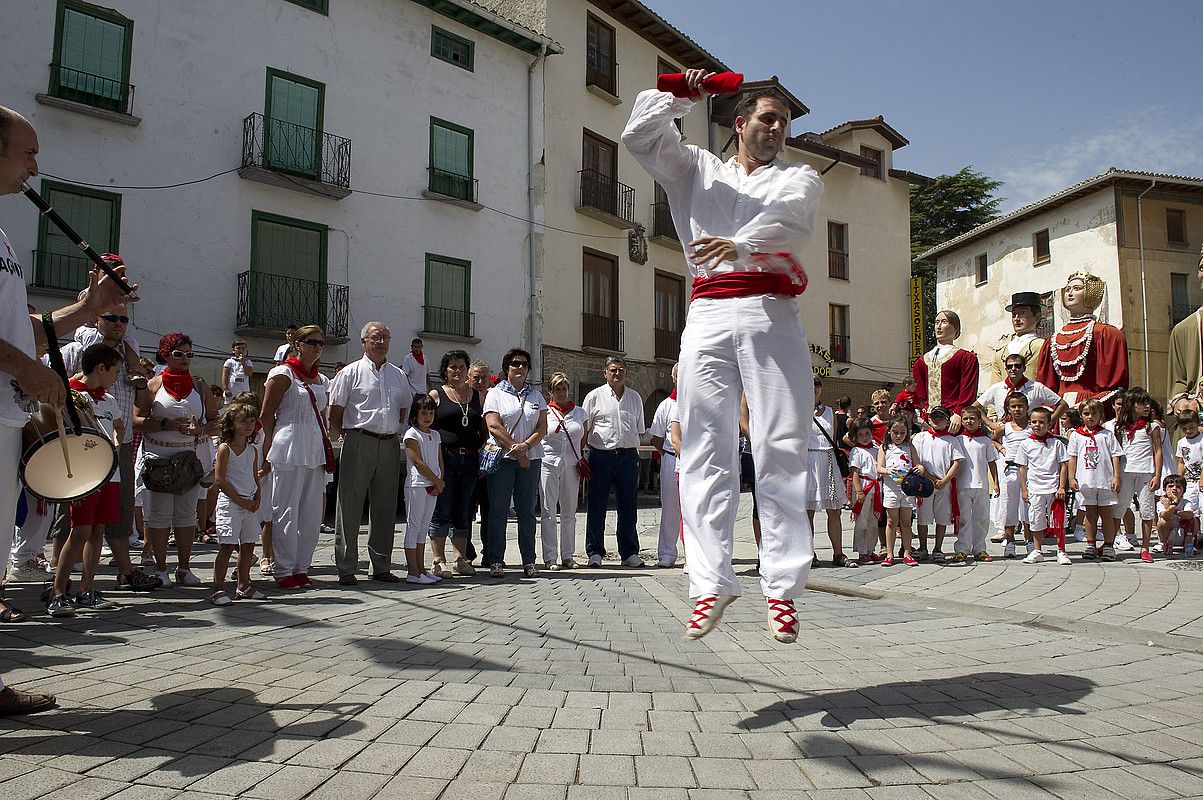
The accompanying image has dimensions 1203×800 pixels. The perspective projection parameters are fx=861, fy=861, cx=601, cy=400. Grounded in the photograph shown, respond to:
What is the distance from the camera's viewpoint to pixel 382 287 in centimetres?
1970

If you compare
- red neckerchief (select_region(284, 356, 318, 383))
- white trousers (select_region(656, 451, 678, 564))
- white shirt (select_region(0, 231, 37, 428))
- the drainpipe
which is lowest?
white trousers (select_region(656, 451, 678, 564))

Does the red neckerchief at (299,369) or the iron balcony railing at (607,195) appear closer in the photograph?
the red neckerchief at (299,369)

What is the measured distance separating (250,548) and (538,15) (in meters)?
21.0

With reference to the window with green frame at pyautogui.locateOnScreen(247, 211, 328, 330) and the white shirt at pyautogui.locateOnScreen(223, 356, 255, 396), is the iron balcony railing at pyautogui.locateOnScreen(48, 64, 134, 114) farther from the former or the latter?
the white shirt at pyautogui.locateOnScreen(223, 356, 255, 396)

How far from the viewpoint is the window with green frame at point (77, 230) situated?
14.7 metres

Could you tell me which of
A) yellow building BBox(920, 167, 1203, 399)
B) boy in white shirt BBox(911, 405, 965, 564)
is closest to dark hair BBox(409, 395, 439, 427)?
boy in white shirt BBox(911, 405, 965, 564)

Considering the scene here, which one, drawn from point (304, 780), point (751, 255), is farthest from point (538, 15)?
point (304, 780)

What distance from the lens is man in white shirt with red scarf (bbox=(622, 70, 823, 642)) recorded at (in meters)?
3.43

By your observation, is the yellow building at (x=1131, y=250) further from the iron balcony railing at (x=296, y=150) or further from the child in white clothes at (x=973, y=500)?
the iron balcony railing at (x=296, y=150)

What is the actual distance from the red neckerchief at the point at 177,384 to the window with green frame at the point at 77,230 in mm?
9563

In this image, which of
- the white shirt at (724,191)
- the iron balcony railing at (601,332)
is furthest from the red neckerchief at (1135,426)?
the iron balcony railing at (601,332)

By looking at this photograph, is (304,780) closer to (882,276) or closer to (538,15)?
(538,15)

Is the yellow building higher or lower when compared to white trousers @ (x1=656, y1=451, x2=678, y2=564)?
higher

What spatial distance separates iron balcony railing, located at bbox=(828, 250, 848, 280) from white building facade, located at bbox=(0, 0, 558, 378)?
49.1 ft
